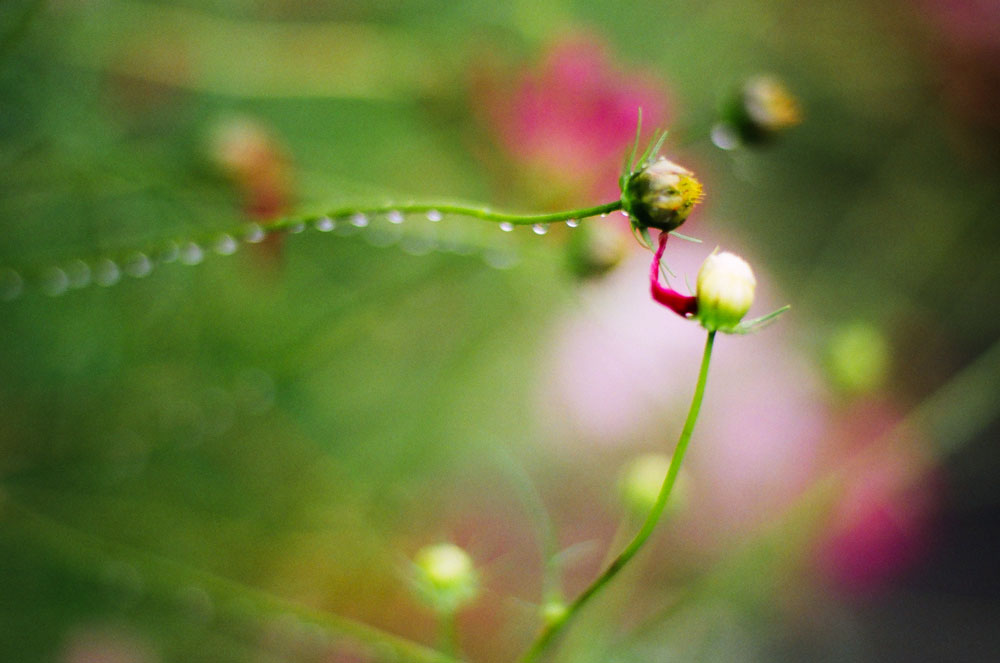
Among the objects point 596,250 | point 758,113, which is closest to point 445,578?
point 596,250

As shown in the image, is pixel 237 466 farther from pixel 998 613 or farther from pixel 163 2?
pixel 998 613

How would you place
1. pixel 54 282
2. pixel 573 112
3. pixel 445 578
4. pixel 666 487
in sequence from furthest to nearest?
pixel 573 112
pixel 54 282
pixel 445 578
pixel 666 487

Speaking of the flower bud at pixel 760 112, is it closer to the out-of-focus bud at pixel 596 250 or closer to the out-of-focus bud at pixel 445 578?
the out-of-focus bud at pixel 596 250

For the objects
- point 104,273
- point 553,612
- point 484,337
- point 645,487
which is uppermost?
point 484,337

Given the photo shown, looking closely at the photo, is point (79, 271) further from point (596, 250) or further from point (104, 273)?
point (596, 250)

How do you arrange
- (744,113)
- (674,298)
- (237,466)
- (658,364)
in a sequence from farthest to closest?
(658,364)
(237,466)
(744,113)
(674,298)

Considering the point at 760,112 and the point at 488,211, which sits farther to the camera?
the point at 760,112

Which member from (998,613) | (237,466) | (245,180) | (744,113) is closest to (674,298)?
(744,113)
